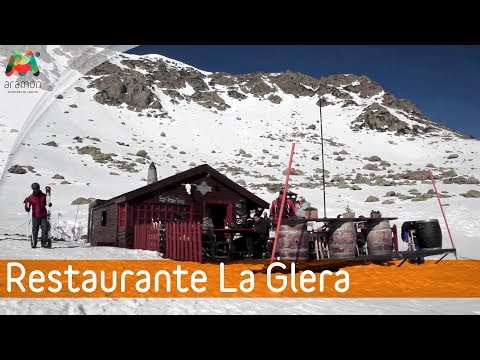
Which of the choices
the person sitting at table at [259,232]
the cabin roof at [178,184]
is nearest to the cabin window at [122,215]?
the cabin roof at [178,184]

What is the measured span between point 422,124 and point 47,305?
341 ft

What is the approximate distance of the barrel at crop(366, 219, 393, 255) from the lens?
35.2ft

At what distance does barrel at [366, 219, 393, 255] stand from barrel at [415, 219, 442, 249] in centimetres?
139

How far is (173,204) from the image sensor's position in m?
17.8

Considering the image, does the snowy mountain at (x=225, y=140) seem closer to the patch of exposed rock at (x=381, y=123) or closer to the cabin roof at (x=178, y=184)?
the patch of exposed rock at (x=381, y=123)

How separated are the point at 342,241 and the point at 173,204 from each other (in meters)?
9.42

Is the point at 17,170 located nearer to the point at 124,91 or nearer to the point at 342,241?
the point at 342,241

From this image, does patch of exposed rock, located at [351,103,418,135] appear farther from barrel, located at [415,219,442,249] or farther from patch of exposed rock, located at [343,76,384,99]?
barrel, located at [415,219,442,249]

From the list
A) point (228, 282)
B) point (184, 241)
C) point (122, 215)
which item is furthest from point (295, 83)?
point (228, 282)

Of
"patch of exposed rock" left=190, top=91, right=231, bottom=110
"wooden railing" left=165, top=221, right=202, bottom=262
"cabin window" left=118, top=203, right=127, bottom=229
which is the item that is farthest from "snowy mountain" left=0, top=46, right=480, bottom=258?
"wooden railing" left=165, top=221, right=202, bottom=262

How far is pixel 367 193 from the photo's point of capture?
35.7 m
